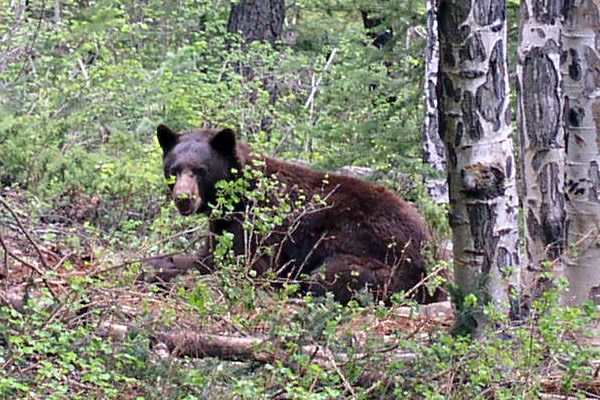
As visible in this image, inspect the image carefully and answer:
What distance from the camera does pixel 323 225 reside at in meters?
8.91

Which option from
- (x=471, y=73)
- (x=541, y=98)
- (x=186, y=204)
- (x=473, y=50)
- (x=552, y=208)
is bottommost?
(x=186, y=204)

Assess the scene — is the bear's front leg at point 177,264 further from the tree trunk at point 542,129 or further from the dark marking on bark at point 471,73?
the dark marking on bark at point 471,73

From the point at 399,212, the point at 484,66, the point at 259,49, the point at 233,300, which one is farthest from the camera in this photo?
the point at 259,49

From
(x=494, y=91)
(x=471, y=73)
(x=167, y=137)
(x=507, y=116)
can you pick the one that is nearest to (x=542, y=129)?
(x=507, y=116)

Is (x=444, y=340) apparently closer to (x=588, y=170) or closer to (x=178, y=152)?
(x=588, y=170)

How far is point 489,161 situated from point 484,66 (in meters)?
0.53

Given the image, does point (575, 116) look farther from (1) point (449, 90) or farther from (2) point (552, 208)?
(1) point (449, 90)

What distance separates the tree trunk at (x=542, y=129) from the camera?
22.4ft

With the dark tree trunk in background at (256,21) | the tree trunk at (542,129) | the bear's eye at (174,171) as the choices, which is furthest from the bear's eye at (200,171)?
the dark tree trunk in background at (256,21)

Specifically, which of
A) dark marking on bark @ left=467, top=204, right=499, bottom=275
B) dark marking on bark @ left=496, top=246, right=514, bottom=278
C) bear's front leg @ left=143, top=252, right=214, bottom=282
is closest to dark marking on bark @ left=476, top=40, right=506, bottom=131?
dark marking on bark @ left=467, top=204, right=499, bottom=275

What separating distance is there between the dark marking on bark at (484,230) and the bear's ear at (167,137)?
4.16 meters

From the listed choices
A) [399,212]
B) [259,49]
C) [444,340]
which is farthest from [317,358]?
[259,49]

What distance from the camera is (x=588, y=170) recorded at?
22.1 feet

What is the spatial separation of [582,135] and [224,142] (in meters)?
3.42
